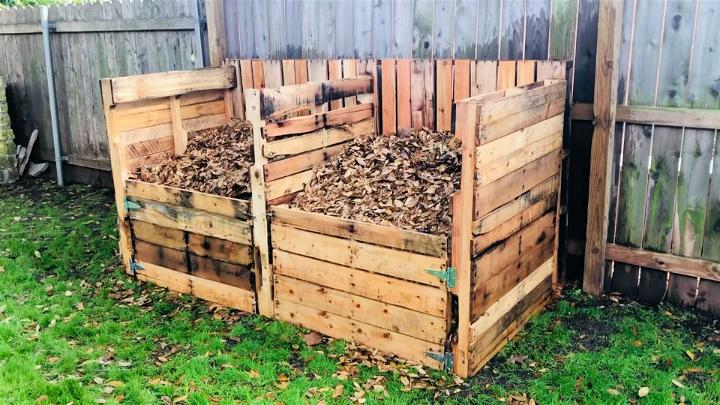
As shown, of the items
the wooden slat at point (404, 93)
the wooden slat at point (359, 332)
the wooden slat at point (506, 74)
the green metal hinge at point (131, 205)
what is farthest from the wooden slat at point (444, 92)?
the green metal hinge at point (131, 205)

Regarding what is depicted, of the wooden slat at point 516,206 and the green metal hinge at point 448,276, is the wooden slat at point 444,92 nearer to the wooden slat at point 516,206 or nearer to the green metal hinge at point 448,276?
the wooden slat at point 516,206

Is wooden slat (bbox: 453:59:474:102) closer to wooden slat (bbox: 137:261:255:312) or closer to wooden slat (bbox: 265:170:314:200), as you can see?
wooden slat (bbox: 265:170:314:200)

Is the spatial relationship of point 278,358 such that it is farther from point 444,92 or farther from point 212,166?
point 444,92

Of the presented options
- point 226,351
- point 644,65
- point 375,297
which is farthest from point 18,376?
point 644,65

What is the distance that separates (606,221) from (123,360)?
3.71m

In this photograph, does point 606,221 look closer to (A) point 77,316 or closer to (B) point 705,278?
(B) point 705,278

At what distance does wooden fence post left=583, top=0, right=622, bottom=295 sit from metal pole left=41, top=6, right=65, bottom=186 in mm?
7086

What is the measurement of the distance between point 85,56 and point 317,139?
15.6ft

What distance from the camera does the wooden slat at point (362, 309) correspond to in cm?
438

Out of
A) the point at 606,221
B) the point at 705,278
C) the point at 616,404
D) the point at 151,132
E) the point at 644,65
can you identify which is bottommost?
the point at 616,404

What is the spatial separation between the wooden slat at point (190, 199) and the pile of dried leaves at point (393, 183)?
0.48 meters

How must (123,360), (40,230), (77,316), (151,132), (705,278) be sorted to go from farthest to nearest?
1. (40,230)
2. (151,132)
3. (77,316)
4. (705,278)
5. (123,360)

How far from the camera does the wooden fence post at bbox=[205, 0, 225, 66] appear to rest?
7.03 metres

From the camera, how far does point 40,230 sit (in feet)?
24.1
